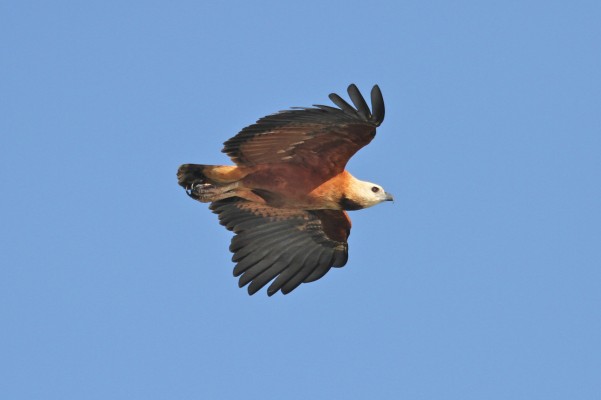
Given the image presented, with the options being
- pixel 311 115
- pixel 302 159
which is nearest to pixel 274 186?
pixel 302 159

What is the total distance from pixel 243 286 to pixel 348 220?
1.84 meters

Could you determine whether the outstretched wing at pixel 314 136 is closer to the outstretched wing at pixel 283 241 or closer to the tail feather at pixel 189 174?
the tail feather at pixel 189 174

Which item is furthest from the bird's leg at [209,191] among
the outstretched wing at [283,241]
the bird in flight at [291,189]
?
the outstretched wing at [283,241]

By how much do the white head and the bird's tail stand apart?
1477 millimetres

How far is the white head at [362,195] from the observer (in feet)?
50.6

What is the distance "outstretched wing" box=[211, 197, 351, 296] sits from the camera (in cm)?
1600

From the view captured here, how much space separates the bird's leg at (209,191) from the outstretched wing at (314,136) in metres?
0.49

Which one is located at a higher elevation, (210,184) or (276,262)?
(210,184)

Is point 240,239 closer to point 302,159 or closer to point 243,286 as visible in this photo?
point 243,286

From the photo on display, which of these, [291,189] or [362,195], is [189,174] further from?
[362,195]

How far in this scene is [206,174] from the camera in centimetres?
1532

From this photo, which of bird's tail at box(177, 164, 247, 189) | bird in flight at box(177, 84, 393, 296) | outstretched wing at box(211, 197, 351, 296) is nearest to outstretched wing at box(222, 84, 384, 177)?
bird in flight at box(177, 84, 393, 296)

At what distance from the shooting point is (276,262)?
16.1 metres

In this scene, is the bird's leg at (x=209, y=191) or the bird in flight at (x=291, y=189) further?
the bird's leg at (x=209, y=191)
